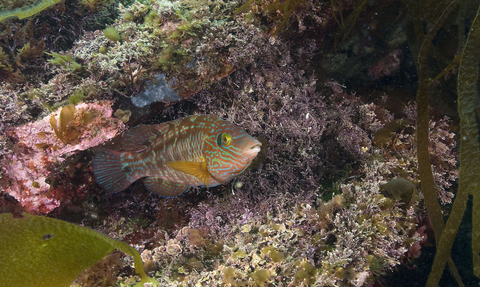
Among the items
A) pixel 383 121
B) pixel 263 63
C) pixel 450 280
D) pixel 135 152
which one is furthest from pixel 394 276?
pixel 135 152

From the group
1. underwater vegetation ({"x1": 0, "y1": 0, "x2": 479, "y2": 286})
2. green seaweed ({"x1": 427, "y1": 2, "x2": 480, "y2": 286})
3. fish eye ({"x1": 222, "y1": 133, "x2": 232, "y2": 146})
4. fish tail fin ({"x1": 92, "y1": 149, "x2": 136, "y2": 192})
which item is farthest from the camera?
fish tail fin ({"x1": 92, "y1": 149, "x2": 136, "y2": 192})

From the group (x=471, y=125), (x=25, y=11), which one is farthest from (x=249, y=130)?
(x=25, y=11)

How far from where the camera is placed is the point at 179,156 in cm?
317

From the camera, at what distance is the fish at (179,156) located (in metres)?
2.84

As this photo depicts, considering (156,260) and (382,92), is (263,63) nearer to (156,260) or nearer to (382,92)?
(382,92)

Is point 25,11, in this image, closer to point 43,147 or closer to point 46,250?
point 43,147

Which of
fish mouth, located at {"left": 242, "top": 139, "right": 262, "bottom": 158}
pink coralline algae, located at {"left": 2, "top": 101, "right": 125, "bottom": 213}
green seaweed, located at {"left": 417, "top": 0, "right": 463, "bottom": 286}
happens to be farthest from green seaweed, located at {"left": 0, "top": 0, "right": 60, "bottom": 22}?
green seaweed, located at {"left": 417, "top": 0, "right": 463, "bottom": 286}

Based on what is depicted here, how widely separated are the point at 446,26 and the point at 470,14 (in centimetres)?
100

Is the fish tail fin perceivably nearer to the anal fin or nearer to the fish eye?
the anal fin

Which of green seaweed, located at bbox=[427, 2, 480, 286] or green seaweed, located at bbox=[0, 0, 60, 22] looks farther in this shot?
green seaweed, located at bbox=[0, 0, 60, 22]

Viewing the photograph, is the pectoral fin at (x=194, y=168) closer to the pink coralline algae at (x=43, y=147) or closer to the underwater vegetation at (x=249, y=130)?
the underwater vegetation at (x=249, y=130)

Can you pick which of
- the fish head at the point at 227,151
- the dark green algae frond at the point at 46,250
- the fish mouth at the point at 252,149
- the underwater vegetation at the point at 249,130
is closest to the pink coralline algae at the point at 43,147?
the underwater vegetation at the point at 249,130

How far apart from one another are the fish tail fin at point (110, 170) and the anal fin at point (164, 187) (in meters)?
0.35

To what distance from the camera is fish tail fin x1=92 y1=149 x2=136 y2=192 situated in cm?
334
